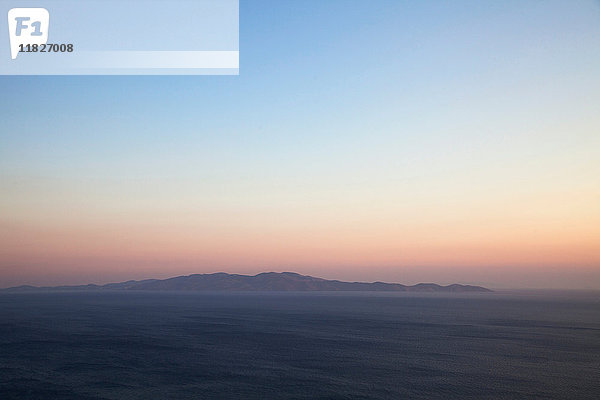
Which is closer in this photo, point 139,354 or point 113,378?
point 113,378

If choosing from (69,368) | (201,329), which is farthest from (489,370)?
(201,329)

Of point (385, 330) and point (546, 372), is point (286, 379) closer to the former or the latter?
point (546, 372)

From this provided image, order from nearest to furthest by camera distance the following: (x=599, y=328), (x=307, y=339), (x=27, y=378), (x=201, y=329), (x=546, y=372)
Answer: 1. (x=27, y=378)
2. (x=546, y=372)
3. (x=307, y=339)
4. (x=201, y=329)
5. (x=599, y=328)

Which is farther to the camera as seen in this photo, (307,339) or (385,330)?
(385,330)

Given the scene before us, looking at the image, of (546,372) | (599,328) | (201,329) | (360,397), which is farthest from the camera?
(599,328)

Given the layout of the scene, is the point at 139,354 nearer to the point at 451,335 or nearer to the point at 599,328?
the point at 451,335

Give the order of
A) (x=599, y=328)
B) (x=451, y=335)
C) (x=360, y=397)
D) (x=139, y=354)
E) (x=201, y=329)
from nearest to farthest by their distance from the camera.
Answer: (x=360, y=397)
(x=139, y=354)
(x=451, y=335)
(x=201, y=329)
(x=599, y=328)

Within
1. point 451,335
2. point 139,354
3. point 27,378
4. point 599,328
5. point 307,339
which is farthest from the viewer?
point 599,328

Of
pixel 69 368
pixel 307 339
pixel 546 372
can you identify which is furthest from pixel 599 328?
pixel 69 368

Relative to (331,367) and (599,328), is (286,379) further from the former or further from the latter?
(599,328)
